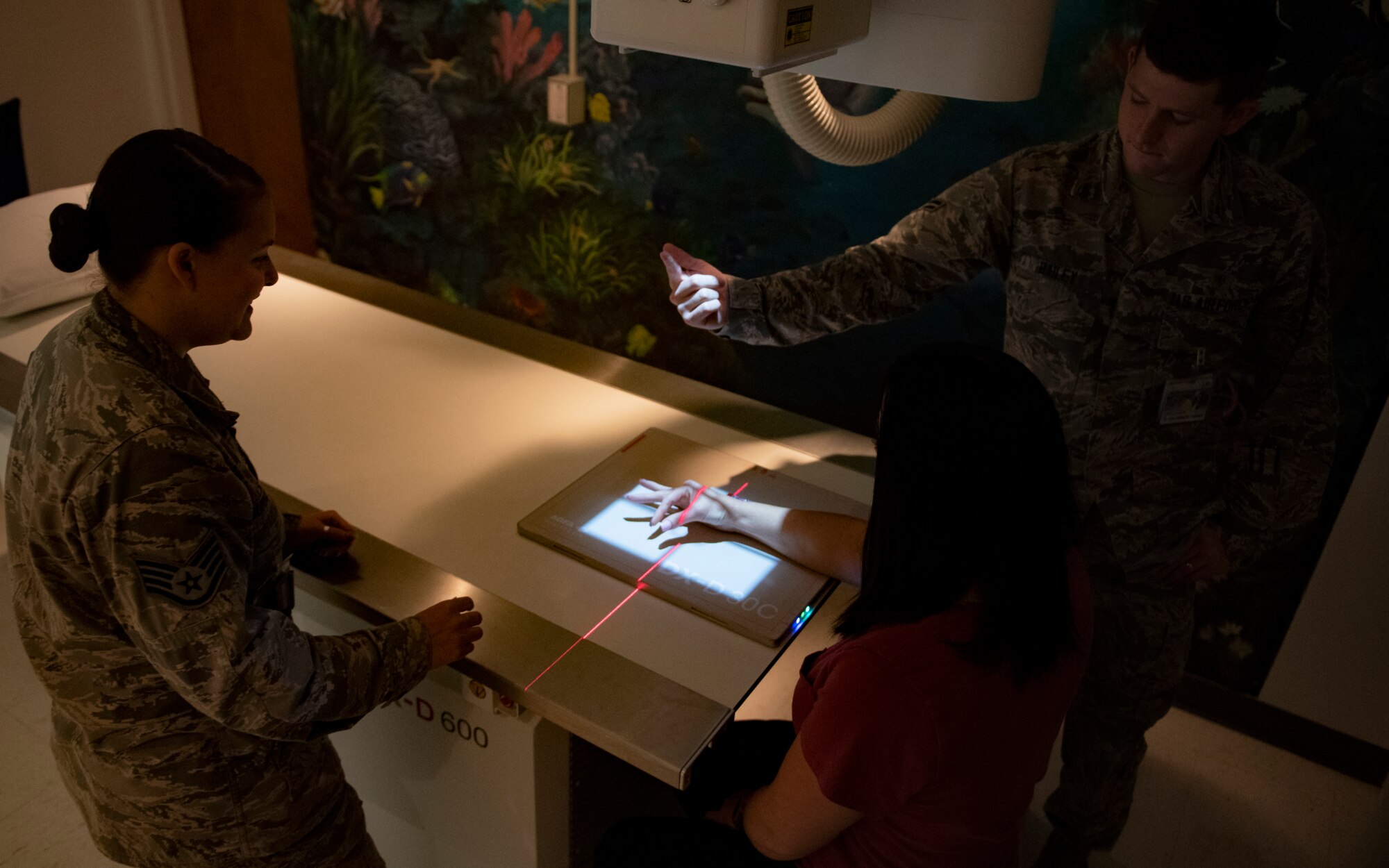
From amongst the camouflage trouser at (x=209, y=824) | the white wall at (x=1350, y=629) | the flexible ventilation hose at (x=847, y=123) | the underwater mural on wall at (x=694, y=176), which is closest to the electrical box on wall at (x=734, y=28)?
the flexible ventilation hose at (x=847, y=123)

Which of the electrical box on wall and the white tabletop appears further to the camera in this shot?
the white tabletop

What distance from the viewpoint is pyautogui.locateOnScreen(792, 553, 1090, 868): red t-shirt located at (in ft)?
3.34

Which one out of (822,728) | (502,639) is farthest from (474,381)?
(822,728)

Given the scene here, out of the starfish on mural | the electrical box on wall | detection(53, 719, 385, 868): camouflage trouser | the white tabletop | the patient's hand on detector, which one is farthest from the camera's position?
the starfish on mural

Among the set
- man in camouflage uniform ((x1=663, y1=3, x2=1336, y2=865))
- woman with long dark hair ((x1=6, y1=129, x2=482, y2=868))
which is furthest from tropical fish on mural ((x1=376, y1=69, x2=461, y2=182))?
woman with long dark hair ((x1=6, y1=129, x2=482, y2=868))

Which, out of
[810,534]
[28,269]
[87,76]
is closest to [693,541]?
[810,534]

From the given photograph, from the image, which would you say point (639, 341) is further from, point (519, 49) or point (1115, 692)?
point (1115, 692)

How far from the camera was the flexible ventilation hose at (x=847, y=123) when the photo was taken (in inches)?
61.7

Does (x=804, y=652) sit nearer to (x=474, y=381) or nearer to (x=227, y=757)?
(x=474, y=381)

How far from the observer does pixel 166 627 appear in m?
1.06

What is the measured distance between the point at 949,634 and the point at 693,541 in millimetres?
560

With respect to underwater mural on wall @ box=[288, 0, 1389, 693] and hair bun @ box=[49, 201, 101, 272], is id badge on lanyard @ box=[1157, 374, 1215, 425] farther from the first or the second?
hair bun @ box=[49, 201, 101, 272]

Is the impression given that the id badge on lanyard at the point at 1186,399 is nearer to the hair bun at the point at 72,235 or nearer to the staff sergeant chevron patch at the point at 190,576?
the staff sergeant chevron patch at the point at 190,576

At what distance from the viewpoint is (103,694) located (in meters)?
1.19
